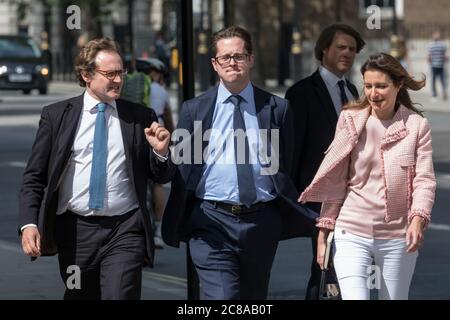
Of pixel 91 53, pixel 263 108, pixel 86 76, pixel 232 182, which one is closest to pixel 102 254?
pixel 232 182

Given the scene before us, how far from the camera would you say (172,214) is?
732 cm

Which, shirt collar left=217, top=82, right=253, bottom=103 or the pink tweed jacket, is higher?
shirt collar left=217, top=82, right=253, bottom=103

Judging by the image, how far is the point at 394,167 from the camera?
6.99 metres

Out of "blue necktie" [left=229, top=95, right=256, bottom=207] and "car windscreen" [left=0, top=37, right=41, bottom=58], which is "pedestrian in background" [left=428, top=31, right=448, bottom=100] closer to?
"car windscreen" [left=0, top=37, right=41, bottom=58]

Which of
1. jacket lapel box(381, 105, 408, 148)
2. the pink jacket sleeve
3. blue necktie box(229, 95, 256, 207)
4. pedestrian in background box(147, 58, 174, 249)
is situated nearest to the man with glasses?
blue necktie box(229, 95, 256, 207)

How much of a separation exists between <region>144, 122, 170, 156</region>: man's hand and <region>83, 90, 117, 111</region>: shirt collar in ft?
1.13

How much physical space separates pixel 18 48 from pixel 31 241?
40.2 m

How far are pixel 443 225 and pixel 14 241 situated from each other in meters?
4.29

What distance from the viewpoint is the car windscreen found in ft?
151

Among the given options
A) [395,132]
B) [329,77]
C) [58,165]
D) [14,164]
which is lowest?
[14,164]

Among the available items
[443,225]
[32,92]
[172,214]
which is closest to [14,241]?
[443,225]

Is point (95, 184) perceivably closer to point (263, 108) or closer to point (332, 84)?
point (263, 108)

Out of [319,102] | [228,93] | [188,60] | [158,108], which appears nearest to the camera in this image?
[228,93]

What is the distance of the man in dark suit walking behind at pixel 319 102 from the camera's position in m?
8.87
